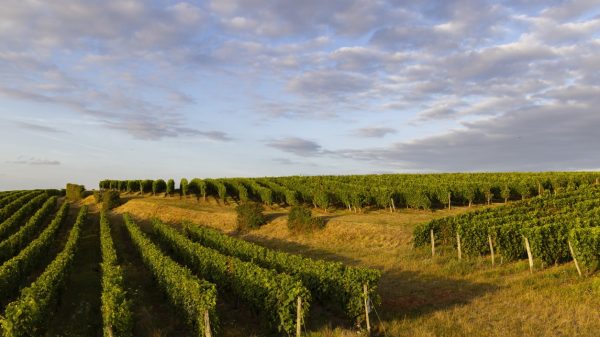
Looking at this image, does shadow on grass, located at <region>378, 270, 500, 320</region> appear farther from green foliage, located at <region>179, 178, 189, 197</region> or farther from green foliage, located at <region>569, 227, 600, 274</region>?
green foliage, located at <region>179, 178, 189, 197</region>

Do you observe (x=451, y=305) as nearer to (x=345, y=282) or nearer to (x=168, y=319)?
(x=345, y=282)

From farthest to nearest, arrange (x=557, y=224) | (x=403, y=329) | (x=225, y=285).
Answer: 1. (x=557, y=224)
2. (x=225, y=285)
3. (x=403, y=329)

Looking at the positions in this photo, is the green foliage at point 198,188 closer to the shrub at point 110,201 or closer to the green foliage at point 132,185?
the shrub at point 110,201

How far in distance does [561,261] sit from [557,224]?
2470 millimetres

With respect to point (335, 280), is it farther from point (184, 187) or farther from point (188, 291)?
point (184, 187)

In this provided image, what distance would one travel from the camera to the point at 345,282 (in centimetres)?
1745

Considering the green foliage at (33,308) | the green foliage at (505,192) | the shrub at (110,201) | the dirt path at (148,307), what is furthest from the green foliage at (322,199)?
the green foliage at (33,308)

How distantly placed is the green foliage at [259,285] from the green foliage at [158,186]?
202 feet

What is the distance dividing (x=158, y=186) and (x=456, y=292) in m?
72.2

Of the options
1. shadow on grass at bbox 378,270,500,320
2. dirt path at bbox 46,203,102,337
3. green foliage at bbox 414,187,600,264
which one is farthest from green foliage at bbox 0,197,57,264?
green foliage at bbox 414,187,600,264

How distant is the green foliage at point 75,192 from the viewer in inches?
3511

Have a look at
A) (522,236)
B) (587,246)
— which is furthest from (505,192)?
(587,246)

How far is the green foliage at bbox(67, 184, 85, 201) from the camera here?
293ft

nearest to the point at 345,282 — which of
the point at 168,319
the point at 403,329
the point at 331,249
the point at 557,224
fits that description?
the point at 403,329
